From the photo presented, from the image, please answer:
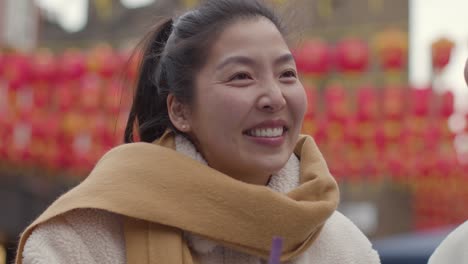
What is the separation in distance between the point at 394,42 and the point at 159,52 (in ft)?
27.9

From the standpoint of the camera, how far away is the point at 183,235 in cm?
237

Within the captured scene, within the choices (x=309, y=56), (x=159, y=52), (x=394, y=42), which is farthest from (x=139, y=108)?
(x=394, y=42)

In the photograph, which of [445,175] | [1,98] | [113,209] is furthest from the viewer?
[445,175]

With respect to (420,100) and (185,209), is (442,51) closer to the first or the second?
(420,100)

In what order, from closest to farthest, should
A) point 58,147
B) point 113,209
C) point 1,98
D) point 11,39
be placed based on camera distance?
point 113,209, point 1,98, point 58,147, point 11,39

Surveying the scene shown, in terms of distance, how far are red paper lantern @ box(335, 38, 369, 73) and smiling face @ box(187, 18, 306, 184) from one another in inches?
319

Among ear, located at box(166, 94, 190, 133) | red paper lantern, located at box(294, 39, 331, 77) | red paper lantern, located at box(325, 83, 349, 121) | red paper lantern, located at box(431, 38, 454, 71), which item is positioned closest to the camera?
ear, located at box(166, 94, 190, 133)

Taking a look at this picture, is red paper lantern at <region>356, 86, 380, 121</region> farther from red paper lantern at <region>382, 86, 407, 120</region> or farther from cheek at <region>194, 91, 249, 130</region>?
cheek at <region>194, 91, 249, 130</region>

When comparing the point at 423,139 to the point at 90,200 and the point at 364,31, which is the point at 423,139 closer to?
the point at 364,31

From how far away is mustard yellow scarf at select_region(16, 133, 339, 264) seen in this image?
91.0 inches

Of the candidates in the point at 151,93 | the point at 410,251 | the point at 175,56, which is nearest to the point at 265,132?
the point at 175,56

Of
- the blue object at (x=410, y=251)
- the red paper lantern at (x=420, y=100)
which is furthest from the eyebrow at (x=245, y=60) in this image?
the red paper lantern at (x=420, y=100)

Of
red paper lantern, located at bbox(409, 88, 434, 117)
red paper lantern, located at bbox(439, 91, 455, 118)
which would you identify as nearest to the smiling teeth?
red paper lantern, located at bbox(409, 88, 434, 117)

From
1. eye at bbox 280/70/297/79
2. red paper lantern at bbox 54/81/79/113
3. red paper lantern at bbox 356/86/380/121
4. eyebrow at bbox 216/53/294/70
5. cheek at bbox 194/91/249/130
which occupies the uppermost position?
eyebrow at bbox 216/53/294/70
